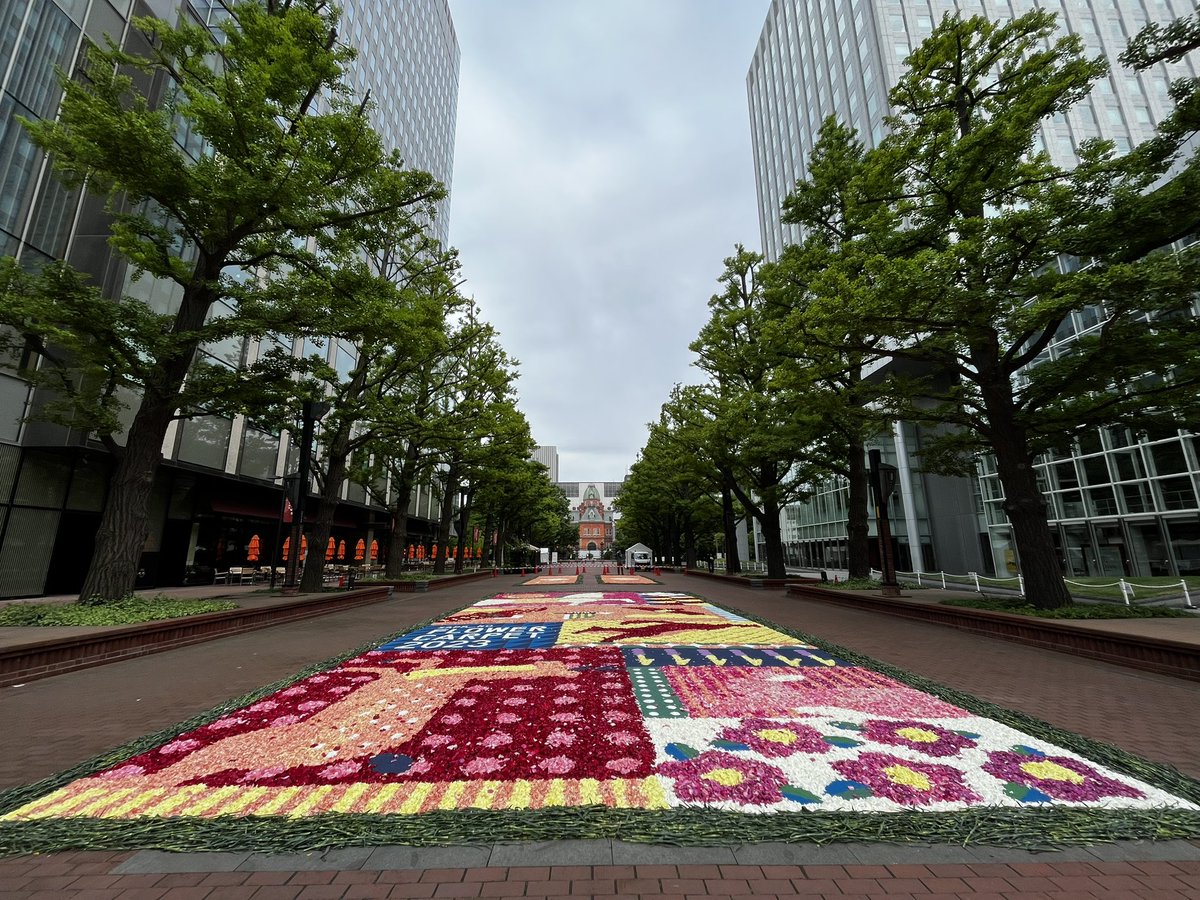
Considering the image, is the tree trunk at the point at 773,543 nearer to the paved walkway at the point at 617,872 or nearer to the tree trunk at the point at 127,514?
the paved walkway at the point at 617,872

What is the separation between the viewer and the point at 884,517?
46.2 ft

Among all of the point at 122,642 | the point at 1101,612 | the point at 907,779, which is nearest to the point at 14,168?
the point at 122,642

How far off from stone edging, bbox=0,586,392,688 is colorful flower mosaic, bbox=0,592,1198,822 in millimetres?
3455

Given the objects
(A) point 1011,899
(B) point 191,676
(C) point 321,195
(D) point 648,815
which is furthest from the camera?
(C) point 321,195

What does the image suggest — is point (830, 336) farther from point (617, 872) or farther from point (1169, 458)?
point (1169, 458)

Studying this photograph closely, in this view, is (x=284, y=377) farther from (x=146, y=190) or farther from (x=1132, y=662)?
(x=1132, y=662)

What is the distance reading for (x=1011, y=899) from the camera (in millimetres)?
2297

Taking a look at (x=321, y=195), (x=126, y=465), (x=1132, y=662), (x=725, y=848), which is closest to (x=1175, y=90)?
(x=1132, y=662)

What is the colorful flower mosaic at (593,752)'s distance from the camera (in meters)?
3.21

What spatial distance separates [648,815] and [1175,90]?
13.6 meters

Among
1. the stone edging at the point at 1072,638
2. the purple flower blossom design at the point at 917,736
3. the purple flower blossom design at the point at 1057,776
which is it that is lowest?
the purple flower blossom design at the point at 1057,776

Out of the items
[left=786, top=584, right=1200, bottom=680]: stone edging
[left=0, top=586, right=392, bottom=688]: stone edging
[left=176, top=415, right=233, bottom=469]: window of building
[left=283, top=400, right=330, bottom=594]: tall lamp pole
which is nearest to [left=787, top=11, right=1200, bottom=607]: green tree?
[left=786, top=584, right=1200, bottom=680]: stone edging

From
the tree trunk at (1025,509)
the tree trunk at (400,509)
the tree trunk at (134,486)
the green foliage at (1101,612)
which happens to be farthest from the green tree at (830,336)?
the tree trunk at (400,509)

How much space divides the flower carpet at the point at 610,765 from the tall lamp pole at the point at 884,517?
8.77m
